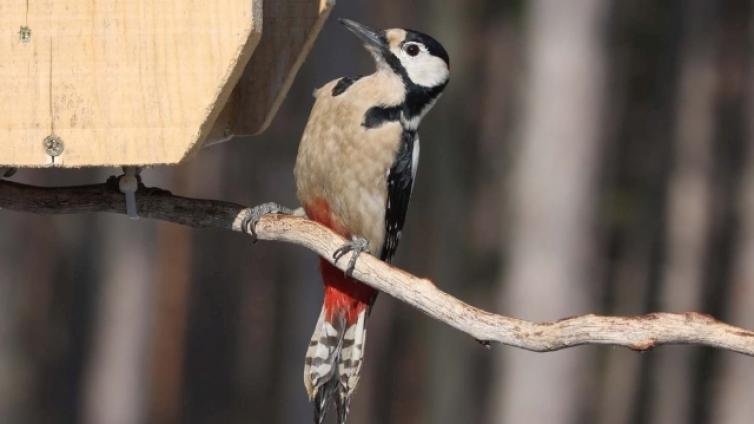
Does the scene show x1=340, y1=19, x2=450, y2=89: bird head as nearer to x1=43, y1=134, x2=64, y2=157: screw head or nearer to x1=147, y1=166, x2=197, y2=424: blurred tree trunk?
x1=43, y1=134, x2=64, y2=157: screw head

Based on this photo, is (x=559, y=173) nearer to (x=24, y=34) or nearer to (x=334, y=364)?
(x=334, y=364)

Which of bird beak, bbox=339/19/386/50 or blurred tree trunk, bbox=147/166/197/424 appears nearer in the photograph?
bird beak, bbox=339/19/386/50

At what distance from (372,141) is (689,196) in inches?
292

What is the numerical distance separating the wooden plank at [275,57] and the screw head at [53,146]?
779mm

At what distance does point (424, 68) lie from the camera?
487 centimetres

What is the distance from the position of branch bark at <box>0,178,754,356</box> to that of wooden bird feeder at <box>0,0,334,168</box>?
18.5 inches

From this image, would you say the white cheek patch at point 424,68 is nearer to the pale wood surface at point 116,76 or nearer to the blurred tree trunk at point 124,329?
the pale wood surface at point 116,76

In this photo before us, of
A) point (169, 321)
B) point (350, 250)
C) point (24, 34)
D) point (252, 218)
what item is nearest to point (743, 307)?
point (169, 321)

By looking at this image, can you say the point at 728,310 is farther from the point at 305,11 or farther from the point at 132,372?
the point at 305,11

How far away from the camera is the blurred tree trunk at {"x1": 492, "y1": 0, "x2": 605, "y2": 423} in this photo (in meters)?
8.66

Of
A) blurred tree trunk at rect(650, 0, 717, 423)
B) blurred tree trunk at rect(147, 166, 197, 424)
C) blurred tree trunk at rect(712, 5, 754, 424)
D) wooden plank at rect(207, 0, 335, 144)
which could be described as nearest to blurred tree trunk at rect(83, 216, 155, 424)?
blurred tree trunk at rect(147, 166, 197, 424)

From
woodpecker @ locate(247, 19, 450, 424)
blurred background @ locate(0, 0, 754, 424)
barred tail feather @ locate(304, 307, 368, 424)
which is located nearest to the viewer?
woodpecker @ locate(247, 19, 450, 424)

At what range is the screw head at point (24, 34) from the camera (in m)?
3.59

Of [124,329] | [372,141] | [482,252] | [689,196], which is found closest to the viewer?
[372,141]
